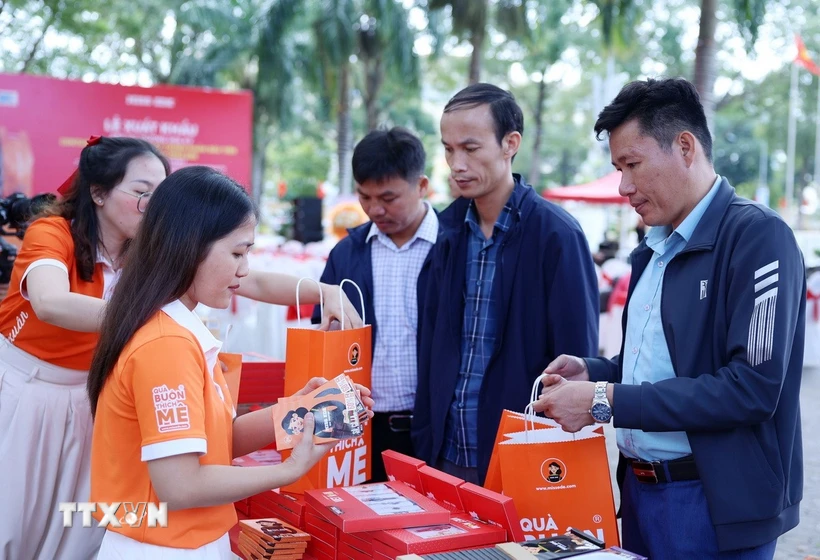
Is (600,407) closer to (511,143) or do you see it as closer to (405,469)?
(405,469)

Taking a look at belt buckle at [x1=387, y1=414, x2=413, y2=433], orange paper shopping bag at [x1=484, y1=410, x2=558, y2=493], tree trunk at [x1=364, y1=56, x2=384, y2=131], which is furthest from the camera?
tree trunk at [x1=364, y1=56, x2=384, y2=131]

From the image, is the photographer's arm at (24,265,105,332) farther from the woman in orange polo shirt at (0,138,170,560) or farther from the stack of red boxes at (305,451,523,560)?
the stack of red boxes at (305,451,523,560)

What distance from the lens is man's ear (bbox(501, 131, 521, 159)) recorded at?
291cm

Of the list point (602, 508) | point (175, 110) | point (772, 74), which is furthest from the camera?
point (772, 74)

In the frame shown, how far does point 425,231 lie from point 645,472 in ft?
5.21

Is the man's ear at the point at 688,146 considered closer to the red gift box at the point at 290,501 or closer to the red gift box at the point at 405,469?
the red gift box at the point at 405,469

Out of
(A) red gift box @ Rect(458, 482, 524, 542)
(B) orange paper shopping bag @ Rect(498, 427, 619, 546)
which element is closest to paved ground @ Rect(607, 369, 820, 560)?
(B) orange paper shopping bag @ Rect(498, 427, 619, 546)

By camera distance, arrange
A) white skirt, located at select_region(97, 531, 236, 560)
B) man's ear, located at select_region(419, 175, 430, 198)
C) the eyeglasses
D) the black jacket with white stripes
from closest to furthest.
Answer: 1. white skirt, located at select_region(97, 531, 236, 560)
2. the black jacket with white stripes
3. the eyeglasses
4. man's ear, located at select_region(419, 175, 430, 198)

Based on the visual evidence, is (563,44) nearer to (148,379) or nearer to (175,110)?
(175,110)

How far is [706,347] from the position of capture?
6.56 feet

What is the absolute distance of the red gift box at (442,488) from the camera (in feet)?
7.08

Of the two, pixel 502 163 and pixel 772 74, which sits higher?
pixel 772 74

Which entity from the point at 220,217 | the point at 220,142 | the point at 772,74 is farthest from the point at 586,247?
the point at 772,74

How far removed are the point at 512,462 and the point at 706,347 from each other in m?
0.57
